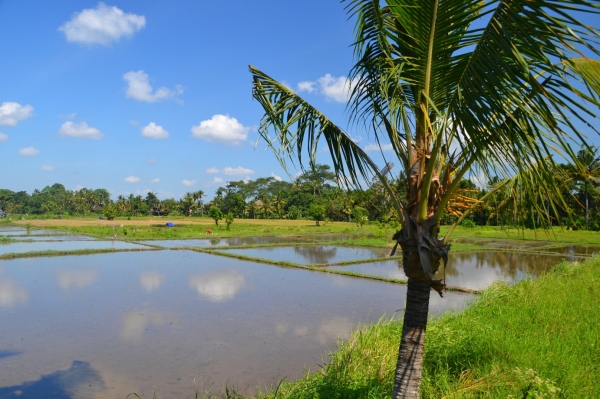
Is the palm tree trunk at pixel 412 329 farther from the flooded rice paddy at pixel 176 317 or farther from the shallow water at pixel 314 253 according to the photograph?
the shallow water at pixel 314 253

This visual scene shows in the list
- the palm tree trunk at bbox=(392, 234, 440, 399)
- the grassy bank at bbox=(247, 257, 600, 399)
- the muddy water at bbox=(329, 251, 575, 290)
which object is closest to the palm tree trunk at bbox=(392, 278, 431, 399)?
the palm tree trunk at bbox=(392, 234, 440, 399)

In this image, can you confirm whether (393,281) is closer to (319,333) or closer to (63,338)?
(319,333)

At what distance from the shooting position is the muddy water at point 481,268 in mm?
13688

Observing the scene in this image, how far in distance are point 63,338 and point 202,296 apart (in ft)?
12.5

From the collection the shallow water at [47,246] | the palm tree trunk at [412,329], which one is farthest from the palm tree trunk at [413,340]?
the shallow water at [47,246]

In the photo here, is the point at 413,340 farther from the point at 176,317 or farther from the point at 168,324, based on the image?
the point at 176,317

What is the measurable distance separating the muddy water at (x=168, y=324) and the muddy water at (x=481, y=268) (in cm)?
187

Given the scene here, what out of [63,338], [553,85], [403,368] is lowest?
[63,338]

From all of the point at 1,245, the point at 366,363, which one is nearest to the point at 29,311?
the point at 366,363

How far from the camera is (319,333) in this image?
7969mm

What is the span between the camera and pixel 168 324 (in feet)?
27.7

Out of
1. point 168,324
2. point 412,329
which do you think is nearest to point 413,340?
point 412,329

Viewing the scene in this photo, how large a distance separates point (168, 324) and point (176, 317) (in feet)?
1.56

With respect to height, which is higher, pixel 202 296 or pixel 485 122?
pixel 485 122
